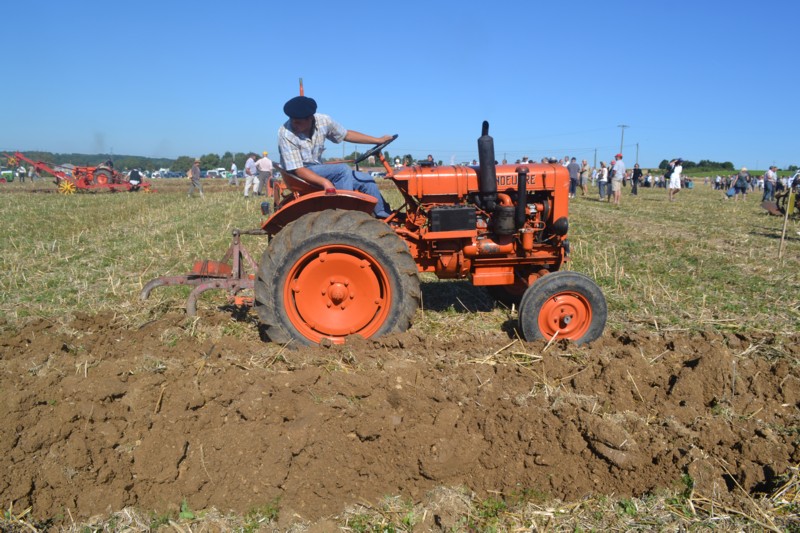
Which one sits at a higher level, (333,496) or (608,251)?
(608,251)

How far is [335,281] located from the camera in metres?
4.49

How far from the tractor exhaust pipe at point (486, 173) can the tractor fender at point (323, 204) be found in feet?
3.04

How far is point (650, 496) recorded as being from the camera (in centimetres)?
285

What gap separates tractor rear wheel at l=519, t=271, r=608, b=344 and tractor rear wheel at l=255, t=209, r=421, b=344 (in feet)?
3.07

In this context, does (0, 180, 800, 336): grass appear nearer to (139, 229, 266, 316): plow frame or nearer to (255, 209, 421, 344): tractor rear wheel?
(139, 229, 266, 316): plow frame

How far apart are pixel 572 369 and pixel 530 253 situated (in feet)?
4.04

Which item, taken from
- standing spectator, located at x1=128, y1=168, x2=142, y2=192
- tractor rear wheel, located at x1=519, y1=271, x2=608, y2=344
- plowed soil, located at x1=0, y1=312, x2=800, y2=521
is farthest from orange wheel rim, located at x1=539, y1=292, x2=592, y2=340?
standing spectator, located at x1=128, y1=168, x2=142, y2=192

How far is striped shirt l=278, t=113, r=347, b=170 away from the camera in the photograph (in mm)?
4688

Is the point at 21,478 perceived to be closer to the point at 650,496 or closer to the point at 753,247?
the point at 650,496

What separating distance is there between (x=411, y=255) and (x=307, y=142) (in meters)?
1.33

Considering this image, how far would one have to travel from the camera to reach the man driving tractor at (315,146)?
4680 mm

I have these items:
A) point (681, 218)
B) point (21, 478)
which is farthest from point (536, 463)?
point (681, 218)

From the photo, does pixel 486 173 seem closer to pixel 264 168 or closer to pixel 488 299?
pixel 488 299

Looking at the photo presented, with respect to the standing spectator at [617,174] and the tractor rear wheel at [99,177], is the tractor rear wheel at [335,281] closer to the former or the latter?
the standing spectator at [617,174]
